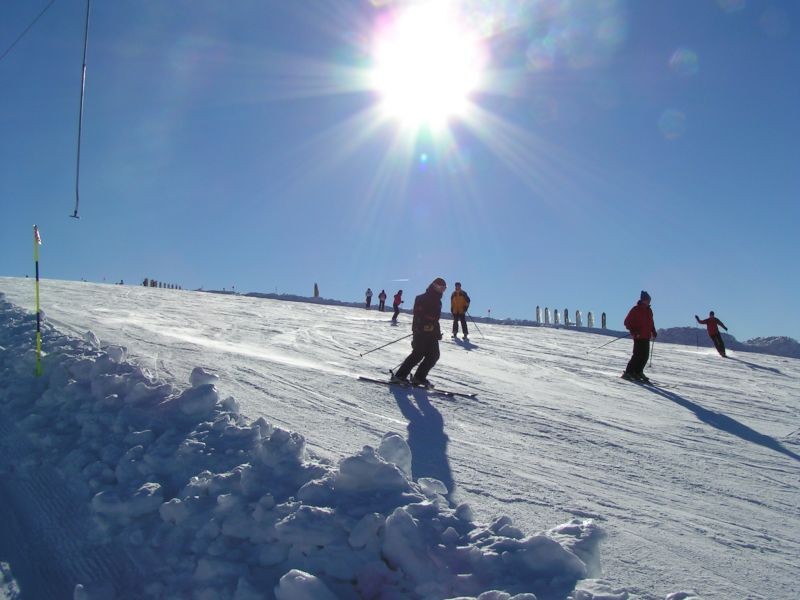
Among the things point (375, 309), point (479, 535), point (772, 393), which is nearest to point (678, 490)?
point (479, 535)

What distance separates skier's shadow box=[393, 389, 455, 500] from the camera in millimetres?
5266

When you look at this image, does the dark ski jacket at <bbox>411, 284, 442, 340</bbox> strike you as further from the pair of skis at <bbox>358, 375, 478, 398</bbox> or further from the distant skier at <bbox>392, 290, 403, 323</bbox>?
the distant skier at <bbox>392, 290, 403, 323</bbox>

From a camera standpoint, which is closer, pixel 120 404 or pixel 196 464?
pixel 196 464

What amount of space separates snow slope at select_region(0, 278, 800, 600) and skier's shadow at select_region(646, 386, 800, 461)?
70mm

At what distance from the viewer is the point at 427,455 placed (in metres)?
5.82

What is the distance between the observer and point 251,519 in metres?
3.70

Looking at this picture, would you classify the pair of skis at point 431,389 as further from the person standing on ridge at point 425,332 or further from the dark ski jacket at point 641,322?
the dark ski jacket at point 641,322

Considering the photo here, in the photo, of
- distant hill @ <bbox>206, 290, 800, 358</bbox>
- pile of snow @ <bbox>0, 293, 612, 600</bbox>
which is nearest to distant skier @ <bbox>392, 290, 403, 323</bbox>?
distant hill @ <bbox>206, 290, 800, 358</bbox>

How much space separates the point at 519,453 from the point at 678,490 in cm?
151

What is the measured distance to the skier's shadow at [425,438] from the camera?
527 centimetres

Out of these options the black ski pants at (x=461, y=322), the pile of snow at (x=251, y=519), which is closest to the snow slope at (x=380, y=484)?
the pile of snow at (x=251, y=519)

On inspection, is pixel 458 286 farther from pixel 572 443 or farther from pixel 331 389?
pixel 572 443

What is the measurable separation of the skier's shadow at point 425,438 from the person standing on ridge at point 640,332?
596cm

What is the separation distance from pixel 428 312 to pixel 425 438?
328 centimetres
